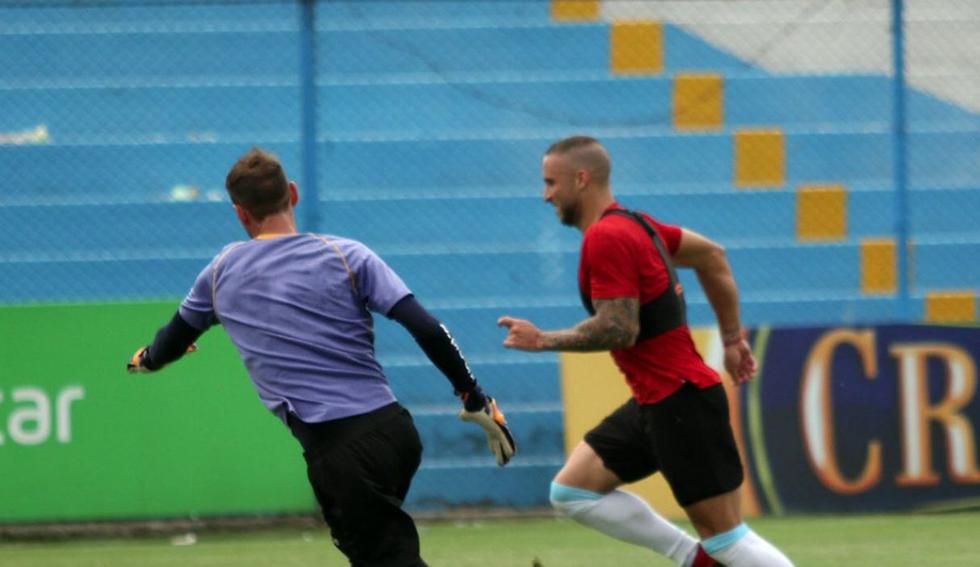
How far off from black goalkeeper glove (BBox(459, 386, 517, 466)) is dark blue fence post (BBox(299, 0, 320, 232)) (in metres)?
4.92

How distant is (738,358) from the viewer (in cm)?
662

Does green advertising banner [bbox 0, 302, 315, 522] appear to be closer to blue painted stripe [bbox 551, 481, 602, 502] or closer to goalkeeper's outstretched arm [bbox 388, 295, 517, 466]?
blue painted stripe [bbox 551, 481, 602, 502]

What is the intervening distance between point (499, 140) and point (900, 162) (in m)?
3.24

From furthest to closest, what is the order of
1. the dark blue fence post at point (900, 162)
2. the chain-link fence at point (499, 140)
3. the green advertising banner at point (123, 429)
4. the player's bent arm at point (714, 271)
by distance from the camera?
1. the chain-link fence at point (499, 140)
2. the dark blue fence post at point (900, 162)
3. the green advertising banner at point (123, 429)
4. the player's bent arm at point (714, 271)

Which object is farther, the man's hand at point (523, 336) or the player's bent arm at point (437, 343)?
the man's hand at point (523, 336)

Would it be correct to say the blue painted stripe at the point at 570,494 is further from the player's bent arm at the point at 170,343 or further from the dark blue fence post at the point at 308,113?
the dark blue fence post at the point at 308,113

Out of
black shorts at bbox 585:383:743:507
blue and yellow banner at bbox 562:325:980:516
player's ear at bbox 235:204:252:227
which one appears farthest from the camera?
blue and yellow banner at bbox 562:325:980:516

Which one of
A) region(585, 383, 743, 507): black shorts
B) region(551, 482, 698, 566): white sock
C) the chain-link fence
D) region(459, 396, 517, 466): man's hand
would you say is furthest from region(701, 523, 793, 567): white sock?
the chain-link fence

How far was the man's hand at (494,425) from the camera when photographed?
544 centimetres

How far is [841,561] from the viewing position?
8.20 metres

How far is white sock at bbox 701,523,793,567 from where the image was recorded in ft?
19.7

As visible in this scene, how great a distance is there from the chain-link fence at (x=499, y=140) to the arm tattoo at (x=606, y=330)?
5.41 metres

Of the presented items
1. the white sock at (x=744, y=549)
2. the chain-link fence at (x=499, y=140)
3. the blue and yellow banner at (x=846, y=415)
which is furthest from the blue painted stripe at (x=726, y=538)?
the chain-link fence at (x=499, y=140)

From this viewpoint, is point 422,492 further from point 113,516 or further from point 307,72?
point 307,72
